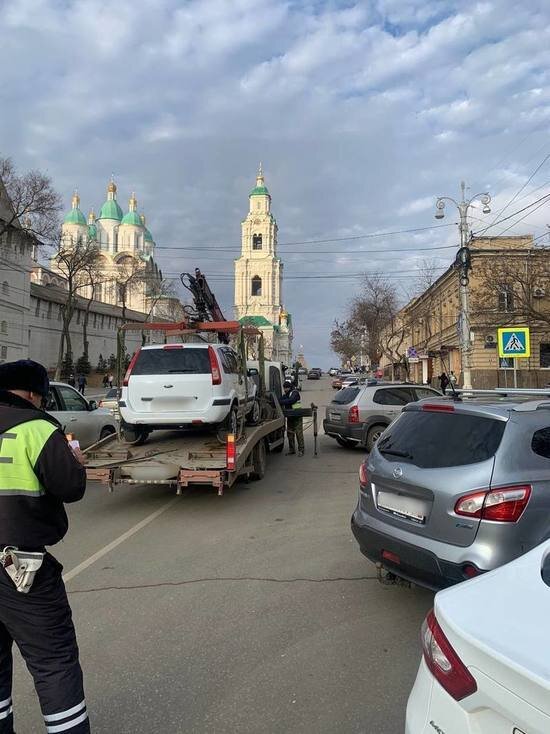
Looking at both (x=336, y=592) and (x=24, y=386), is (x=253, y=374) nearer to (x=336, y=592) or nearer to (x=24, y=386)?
(x=336, y=592)

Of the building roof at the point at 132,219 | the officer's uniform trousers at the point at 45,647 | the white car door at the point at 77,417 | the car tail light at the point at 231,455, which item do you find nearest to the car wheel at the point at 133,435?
the white car door at the point at 77,417

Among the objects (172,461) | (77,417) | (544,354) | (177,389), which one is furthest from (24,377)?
(544,354)

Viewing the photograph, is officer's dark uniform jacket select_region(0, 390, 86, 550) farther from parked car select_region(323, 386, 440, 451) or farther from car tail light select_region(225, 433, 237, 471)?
parked car select_region(323, 386, 440, 451)

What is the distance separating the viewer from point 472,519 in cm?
359

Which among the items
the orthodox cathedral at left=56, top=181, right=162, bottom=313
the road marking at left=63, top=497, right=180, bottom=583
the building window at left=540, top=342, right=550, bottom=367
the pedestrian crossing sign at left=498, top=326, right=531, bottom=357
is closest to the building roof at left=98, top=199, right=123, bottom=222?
the orthodox cathedral at left=56, top=181, right=162, bottom=313

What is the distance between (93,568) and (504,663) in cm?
468

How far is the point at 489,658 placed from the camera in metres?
1.53

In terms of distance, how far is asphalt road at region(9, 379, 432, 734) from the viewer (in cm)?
298

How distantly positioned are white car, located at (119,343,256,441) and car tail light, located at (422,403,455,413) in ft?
13.4

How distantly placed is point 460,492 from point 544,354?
37.8m

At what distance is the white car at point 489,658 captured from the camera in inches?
55.9

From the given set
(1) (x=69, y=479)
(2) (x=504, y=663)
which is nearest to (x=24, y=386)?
(1) (x=69, y=479)

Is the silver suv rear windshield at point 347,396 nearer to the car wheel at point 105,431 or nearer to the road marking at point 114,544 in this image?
the car wheel at point 105,431

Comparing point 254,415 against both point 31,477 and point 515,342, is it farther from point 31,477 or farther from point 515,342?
point 515,342
